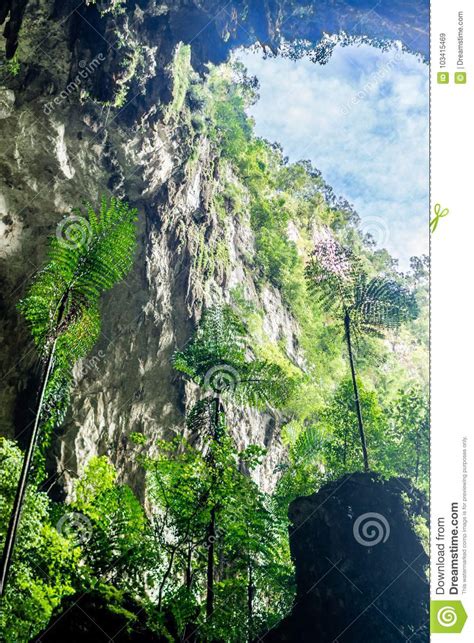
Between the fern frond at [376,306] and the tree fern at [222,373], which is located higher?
the fern frond at [376,306]

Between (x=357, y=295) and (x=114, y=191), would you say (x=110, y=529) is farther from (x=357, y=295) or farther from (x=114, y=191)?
(x=114, y=191)

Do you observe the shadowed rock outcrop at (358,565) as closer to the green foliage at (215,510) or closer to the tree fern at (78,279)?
the green foliage at (215,510)

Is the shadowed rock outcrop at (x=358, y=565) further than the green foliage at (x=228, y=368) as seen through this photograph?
No

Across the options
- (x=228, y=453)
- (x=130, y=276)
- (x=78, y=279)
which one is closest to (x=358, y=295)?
(x=228, y=453)

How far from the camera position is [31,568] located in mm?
7656

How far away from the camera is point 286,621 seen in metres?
9.44
